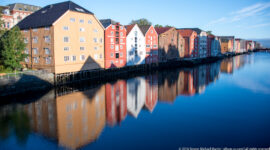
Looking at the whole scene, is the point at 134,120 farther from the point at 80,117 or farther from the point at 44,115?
the point at 44,115

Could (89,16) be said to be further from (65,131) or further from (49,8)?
(65,131)

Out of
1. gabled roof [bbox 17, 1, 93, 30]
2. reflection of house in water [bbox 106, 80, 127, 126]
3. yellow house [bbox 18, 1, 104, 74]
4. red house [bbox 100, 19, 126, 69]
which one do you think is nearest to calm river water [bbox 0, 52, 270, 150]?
reflection of house in water [bbox 106, 80, 127, 126]

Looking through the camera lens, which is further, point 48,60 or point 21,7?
point 21,7

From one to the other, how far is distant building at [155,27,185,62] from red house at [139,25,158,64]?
8.40 feet

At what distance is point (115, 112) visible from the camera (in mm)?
22078

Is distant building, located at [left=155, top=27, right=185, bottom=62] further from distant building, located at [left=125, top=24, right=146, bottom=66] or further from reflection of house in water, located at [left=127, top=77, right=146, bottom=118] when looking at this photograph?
reflection of house in water, located at [left=127, top=77, right=146, bottom=118]

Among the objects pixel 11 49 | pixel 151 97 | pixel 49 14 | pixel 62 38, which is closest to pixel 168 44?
pixel 49 14

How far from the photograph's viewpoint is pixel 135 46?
5347 centimetres

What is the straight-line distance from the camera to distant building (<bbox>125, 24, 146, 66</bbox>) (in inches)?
2025

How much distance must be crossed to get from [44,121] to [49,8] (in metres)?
27.1

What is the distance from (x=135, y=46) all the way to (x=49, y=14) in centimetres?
2305

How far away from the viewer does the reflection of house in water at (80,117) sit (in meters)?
15.7

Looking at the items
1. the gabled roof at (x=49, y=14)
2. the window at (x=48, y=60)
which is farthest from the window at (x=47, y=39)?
the window at (x=48, y=60)

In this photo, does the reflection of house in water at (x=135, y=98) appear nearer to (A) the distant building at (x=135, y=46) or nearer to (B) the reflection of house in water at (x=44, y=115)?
(B) the reflection of house in water at (x=44, y=115)
